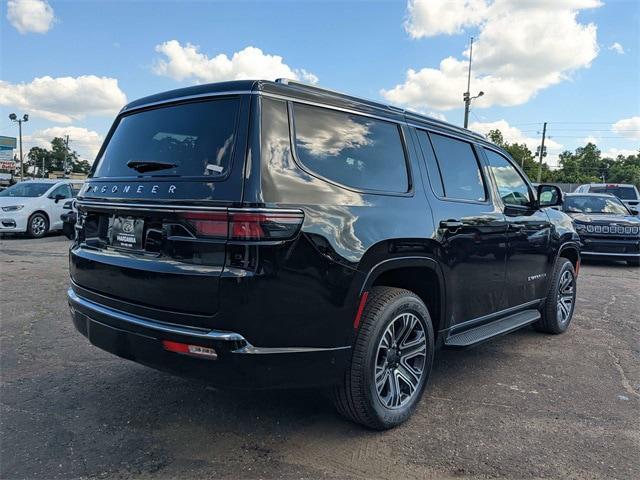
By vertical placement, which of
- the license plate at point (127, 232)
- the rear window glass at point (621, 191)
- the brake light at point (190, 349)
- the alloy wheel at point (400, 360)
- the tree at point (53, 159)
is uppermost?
the tree at point (53, 159)

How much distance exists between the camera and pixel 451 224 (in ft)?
12.0

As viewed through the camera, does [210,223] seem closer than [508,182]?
Yes

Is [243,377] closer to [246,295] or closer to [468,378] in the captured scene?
[246,295]

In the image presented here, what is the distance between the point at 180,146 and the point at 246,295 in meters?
1.03

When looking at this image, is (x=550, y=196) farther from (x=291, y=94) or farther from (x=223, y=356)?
(x=223, y=356)

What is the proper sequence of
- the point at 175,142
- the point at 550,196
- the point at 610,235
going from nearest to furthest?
the point at 175,142, the point at 550,196, the point at 610,235

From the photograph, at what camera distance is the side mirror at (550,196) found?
5.09 m

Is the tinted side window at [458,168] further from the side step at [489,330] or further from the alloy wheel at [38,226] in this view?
the alloy wheel at [38,226]

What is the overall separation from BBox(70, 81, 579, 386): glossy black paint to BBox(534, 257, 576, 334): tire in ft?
7.95

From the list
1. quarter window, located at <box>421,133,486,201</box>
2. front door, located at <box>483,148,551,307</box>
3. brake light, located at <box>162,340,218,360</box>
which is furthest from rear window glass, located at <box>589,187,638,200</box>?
brake light, located at <box>162,340,218,360</box>

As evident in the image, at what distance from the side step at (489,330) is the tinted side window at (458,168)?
41.5 inches

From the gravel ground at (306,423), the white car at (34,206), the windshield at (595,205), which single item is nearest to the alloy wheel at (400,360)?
the gravel ground at (306,423)

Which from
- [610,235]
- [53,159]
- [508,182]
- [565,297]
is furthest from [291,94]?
[53,159]

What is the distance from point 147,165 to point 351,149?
123 centimetres
